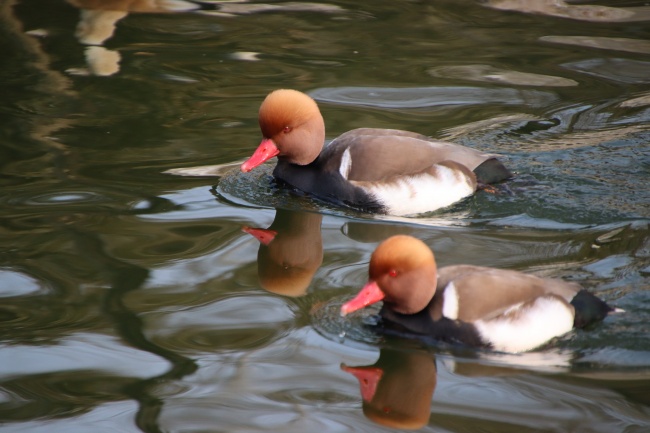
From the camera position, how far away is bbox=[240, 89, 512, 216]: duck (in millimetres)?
7301

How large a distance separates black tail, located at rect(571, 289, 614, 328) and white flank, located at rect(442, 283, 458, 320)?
2.14ft

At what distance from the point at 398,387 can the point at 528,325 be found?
82cm

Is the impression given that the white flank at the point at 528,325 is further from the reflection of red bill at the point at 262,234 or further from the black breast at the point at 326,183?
the black breast at the point at 326,183

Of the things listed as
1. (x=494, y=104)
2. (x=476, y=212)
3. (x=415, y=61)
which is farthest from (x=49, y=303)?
(x=415, y=61)

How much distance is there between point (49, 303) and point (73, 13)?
7.23 m

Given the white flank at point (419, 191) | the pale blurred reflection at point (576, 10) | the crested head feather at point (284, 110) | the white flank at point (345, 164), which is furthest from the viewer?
the pale blurred reflection at point (576, 10)

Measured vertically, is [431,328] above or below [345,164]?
below

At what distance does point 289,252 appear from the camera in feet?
22.0

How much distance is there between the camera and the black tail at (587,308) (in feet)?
17.3

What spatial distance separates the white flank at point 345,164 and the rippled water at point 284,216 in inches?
13.6

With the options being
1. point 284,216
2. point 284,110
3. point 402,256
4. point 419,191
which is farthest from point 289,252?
point 402,256

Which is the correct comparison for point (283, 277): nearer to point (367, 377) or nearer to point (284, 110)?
point (367, 377)

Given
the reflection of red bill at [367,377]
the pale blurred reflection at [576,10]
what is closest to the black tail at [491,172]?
the reflection of red bill at [367,377]

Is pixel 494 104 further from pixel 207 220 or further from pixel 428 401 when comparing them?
pixel 428 401
